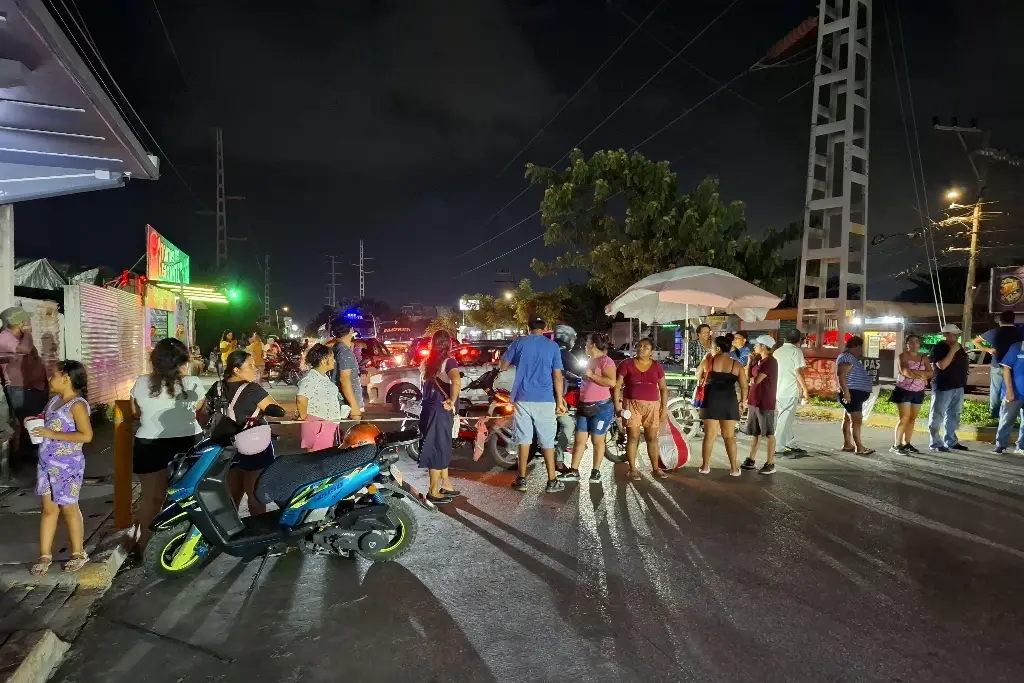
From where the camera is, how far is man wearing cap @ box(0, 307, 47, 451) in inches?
310

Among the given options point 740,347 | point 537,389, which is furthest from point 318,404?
point 740,347

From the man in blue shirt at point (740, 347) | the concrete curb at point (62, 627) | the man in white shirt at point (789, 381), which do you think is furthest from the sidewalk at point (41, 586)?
the man in blue shirt at point (740, 347)

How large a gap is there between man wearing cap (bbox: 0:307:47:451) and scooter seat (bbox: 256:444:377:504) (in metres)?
4.62

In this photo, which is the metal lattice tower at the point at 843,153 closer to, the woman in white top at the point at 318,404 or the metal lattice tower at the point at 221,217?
the woman in white top at the point at 318,404

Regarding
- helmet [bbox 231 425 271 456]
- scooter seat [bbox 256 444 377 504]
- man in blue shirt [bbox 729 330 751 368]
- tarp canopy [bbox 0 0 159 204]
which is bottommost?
scooter seat [bbox 256 444 377 504]

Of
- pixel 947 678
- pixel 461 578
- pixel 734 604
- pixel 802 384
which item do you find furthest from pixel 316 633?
pixel 802 384

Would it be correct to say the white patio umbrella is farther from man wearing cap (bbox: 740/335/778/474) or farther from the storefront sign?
the storefront sign

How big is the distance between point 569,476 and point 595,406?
0.85 m

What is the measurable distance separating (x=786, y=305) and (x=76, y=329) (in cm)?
2979

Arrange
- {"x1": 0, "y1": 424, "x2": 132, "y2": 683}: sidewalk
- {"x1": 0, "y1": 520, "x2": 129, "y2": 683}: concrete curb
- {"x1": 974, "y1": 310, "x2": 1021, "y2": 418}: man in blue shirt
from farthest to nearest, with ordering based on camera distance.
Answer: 1. {"x1": 974, "y1": 310, "x2": 1021, "y2": 418}: man in blue shirt
2. {"x1": 0, "y1": 424, "x2": 132, "y2": 683}: sidewalk
3. {"x1": 0, "y1": 520, "x2": 129, "y2": 683}: concrete curb

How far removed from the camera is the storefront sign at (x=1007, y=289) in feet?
65.2

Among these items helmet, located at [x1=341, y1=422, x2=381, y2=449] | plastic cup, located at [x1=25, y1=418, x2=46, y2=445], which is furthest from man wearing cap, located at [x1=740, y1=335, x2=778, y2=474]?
plastic cup, located at [x1=25, y1=418, x2=46, y2=445]

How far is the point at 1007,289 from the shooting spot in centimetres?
2020

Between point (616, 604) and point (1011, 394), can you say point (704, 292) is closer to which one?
point (1011, 394)
